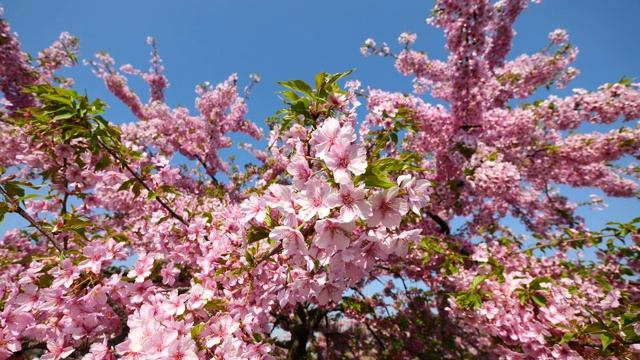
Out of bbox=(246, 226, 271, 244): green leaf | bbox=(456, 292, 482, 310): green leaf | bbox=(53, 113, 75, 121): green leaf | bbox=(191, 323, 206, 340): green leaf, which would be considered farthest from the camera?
bbox=(456, 292, 482, 310): green leaf

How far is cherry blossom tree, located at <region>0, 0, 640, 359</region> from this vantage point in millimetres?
1586

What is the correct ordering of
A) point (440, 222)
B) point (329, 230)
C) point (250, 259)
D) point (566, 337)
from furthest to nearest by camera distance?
point (440, 222) < point (566, 337) < point (250, 259) < point (329, 230)

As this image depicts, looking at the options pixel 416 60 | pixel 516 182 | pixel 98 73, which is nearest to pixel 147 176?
pixel 516 182

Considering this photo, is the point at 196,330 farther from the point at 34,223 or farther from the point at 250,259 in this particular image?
the point at 34,223

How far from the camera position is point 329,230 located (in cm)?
149

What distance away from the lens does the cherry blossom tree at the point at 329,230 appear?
62.4 inches

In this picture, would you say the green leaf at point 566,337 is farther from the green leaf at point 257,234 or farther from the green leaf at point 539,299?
the green leaf at point 257,234

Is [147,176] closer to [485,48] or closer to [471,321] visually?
[471,321]

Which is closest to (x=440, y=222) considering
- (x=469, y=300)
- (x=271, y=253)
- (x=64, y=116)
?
(x=469, y=300)

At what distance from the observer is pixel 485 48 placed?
5.75 m

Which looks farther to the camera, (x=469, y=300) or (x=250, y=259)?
(x=469, y=300)

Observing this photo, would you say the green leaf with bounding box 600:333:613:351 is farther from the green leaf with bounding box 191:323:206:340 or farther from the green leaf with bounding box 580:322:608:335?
the green leaf with bounding box 191:323:206:340

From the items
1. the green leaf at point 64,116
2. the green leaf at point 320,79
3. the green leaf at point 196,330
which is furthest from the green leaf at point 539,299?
the green leaf at point 64,116

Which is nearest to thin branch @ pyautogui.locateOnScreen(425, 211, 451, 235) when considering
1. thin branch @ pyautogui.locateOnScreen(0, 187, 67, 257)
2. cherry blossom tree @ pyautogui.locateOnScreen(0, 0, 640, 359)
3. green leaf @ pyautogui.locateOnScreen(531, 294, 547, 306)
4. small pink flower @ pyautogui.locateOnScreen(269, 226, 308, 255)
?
cherry blossom tree @ pyautogui.locateOnScreen(0, 0, 640, 359)
